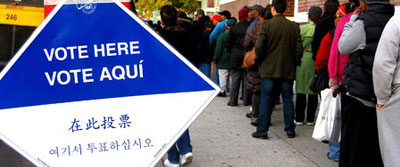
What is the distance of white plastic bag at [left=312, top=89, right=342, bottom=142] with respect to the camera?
4.85 metres

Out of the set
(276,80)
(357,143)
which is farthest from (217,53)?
(357,143)

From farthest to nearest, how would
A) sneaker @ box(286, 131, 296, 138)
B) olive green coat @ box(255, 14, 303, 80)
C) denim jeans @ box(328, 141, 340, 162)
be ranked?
sneaker @ box(286, 131, 296, 138) → olive green coat @ box(255, 14, 303, 80) → denim jeans @ box(328, 141, 340, 162)

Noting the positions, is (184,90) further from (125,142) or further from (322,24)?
(322,24)

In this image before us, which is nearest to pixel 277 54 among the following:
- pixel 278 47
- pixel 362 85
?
pixel 278 47

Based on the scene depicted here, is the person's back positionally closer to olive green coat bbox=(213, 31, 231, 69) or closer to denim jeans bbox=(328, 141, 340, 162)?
denim jeans bbox=(328, 141, 340, 162)

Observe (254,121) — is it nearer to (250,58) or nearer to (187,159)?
(250,58)

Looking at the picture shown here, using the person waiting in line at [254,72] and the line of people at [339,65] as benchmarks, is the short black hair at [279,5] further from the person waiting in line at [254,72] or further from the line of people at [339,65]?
the person waiting in line at [254,72]

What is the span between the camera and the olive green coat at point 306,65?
680cm

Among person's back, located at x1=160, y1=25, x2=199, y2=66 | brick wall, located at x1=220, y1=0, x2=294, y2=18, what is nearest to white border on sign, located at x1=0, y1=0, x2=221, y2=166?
person's back, located at x1=160, y1=25, x2=199, y2=66

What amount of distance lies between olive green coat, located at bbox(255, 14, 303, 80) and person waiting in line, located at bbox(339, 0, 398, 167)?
167 cm

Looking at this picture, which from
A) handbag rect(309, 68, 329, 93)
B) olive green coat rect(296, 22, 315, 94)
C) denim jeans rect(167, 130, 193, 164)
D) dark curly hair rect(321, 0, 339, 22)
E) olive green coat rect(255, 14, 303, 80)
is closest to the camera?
denim jeans rect(167, 130, 193, 164)

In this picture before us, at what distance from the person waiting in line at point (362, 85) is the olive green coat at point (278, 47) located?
167 centimetres

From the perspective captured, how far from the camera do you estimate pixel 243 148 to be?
5848 mm

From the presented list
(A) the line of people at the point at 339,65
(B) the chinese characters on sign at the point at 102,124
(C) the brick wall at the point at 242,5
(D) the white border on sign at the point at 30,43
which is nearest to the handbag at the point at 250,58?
(A) the line of people at the point at 339,65
